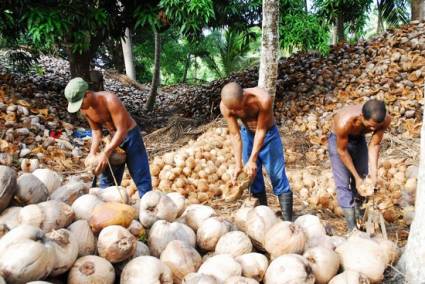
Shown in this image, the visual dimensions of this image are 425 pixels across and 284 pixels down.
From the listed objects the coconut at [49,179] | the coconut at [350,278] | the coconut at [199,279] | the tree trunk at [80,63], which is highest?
the tree trunk at [80,63]

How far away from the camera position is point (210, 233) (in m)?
2.11

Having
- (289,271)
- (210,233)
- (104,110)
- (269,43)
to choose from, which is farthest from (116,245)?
(269,43)

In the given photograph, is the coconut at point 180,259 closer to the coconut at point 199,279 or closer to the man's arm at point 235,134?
the coconut at point 199,279

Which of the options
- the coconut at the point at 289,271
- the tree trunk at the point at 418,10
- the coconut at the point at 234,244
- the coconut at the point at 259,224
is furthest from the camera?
the tree trunk at the point at 418,10

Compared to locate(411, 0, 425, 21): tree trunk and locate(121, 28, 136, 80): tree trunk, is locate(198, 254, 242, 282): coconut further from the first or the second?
locate(121, 28, 136, 80): tree trunk

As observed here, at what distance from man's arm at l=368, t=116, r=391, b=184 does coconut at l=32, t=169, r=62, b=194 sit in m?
2.27

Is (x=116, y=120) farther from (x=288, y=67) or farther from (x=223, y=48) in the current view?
(x=223, y=48)

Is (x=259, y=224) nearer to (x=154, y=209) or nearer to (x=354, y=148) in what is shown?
(x=154, y=209)

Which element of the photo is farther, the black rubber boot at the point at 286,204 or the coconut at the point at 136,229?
the black rubber boot at the point at 286,204

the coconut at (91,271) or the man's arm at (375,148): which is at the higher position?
the man's arm at (375,148)

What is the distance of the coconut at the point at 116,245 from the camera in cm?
180

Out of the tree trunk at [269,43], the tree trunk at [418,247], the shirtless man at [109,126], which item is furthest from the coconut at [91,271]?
the tree trunk at [269,43]

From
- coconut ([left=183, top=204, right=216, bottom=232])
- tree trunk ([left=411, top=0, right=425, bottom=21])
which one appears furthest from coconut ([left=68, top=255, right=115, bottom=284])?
tree trunk ([left=411, top=0, right=425, bottom=21])

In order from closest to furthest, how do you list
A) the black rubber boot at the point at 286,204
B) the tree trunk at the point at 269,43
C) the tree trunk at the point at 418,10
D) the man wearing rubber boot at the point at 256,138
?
the man wearing rubber boot at the point at 256,138 < the black rubber boot at the point at 286,204 < the tree trunk at the point at 269,43 < the tree trunk at the point at 418,10
